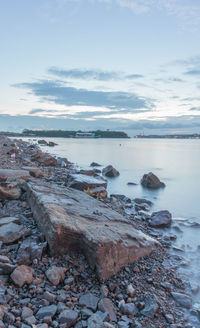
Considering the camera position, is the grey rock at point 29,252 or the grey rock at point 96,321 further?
the grey rock at point 29,252

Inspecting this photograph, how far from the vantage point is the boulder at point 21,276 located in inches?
109

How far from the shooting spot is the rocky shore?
2537 millimetres

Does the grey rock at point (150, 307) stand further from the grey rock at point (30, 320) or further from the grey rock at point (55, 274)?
A: the grey rock at point (30, 320)

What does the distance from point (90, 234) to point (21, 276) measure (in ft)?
3.58

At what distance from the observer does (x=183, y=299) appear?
3.43m

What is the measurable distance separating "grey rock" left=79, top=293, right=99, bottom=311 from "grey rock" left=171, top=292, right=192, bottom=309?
1.34 meters

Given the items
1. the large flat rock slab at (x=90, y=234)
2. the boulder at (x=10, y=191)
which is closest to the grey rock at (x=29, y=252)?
the large flat rock slab at (x=90, y=234)

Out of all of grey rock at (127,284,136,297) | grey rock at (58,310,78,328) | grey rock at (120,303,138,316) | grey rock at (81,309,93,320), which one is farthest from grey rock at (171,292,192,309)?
grey rock at (58,310,78,328)

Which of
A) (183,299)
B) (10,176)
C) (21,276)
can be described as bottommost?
(183,299)

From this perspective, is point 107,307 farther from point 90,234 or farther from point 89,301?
point 90,234

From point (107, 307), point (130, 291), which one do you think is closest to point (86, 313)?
point (107, 307)

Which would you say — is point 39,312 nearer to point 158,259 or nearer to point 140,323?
point 140,323

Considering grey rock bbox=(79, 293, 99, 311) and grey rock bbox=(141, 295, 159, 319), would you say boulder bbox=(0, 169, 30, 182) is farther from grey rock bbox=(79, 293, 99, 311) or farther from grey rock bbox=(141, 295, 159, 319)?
grey rock bbox=(141, 295, 159, 319)

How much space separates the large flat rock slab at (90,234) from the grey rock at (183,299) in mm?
779
